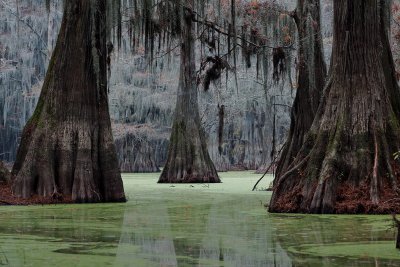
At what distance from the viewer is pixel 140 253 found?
4926 mm

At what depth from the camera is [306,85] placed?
11.9 metres

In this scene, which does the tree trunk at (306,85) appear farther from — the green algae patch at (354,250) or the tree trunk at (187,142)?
the tree trunk at (187,142)

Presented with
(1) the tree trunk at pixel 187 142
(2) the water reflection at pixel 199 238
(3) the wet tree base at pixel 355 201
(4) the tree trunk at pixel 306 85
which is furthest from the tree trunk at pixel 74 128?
(1) the tree trunk at pixel 187 142

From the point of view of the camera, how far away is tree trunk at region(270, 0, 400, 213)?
323 inches

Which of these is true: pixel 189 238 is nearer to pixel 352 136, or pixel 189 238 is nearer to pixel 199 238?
pixel 199 238

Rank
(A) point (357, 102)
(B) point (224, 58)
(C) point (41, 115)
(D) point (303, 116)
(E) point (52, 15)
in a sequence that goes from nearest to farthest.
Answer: (A) point (357, 102)
(C) point (41, 115)
(D) point (303, 116)
(B) point (224, 58)
(E) point (52, 15)

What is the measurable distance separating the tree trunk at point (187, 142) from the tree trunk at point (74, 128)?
24.5 feet

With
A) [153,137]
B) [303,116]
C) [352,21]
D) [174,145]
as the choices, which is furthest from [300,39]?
[153,137]

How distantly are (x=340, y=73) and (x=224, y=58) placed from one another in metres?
8.32

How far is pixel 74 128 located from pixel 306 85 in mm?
3687

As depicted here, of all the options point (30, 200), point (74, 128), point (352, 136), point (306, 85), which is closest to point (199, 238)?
point (352, 136)

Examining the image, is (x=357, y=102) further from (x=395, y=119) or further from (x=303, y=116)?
(x=303, y=116)

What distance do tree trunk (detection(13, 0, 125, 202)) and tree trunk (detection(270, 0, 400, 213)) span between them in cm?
286

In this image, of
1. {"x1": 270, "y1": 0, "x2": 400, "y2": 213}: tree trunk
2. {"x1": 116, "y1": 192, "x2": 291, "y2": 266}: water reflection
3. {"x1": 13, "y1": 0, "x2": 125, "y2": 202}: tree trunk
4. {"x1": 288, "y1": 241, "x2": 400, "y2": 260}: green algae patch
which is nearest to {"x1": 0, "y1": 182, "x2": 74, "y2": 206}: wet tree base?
{"x1": 13, "y1": 0, "x2": 125, "y2": 202}: tree trunk
